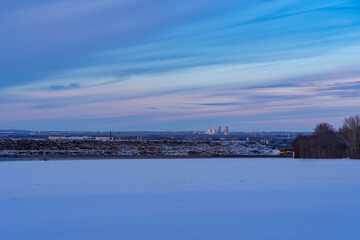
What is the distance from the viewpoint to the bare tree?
38969 millimetres

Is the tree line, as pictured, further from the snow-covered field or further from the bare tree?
the snow-covered field

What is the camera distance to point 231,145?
163ft

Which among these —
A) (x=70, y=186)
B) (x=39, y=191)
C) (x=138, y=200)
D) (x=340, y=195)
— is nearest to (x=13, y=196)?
(x=39, y=191)

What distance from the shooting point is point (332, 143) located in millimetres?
39469

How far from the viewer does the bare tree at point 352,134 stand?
38969mm

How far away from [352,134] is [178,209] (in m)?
33.4

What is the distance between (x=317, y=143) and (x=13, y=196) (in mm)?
31898

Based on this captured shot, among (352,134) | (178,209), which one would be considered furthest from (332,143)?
(178,209)

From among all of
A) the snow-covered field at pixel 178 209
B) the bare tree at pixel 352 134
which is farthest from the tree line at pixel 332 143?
the snow-covered field at pixel 178 209

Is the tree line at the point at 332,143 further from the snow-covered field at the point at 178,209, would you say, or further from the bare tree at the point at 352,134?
the snow-covered field at the point at 178,209

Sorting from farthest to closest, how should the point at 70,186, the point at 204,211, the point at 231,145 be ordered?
1. the point at 231,145
2. the point at 70,186
3. the point at 204,211

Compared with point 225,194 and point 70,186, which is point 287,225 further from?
point 70,186

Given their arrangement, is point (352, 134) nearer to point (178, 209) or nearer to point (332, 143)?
point (332, 143)

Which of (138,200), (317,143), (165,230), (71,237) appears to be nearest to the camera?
(71,237)
